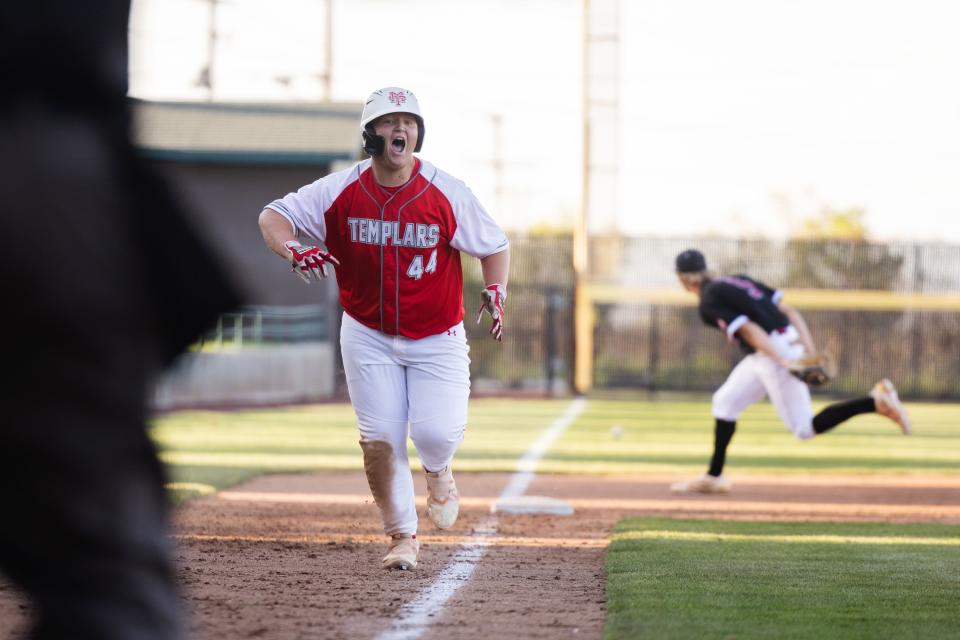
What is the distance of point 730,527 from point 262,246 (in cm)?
2650

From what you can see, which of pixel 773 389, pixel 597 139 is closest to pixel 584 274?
pixel 597 139

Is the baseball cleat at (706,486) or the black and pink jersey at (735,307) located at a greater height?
the black and pink jersey at (735,307)

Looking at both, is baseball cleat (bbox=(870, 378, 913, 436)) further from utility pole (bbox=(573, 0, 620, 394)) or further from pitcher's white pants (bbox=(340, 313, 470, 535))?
utility pole (bbox=(573, 0, 620, 394))

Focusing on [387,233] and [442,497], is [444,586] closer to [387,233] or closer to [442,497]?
[442,497]

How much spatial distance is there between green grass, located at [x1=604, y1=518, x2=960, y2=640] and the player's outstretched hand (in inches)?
77.3

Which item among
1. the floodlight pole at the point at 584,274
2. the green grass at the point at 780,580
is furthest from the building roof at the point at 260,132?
the green grass at the point at 780,580

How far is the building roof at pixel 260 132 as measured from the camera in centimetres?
3253

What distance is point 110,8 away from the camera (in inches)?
93.4

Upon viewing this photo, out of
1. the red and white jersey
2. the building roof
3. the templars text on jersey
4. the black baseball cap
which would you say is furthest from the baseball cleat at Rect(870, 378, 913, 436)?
the building roof

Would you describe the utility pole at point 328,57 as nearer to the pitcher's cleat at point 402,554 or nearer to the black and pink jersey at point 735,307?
the black and pink jersey at point 735,307

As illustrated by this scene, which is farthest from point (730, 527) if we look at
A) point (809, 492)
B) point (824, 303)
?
point (824, 303)

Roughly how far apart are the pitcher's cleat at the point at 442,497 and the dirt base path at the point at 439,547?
21 cm

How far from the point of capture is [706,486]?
11.9 meters

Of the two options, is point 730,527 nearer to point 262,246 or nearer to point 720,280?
point 720,280
